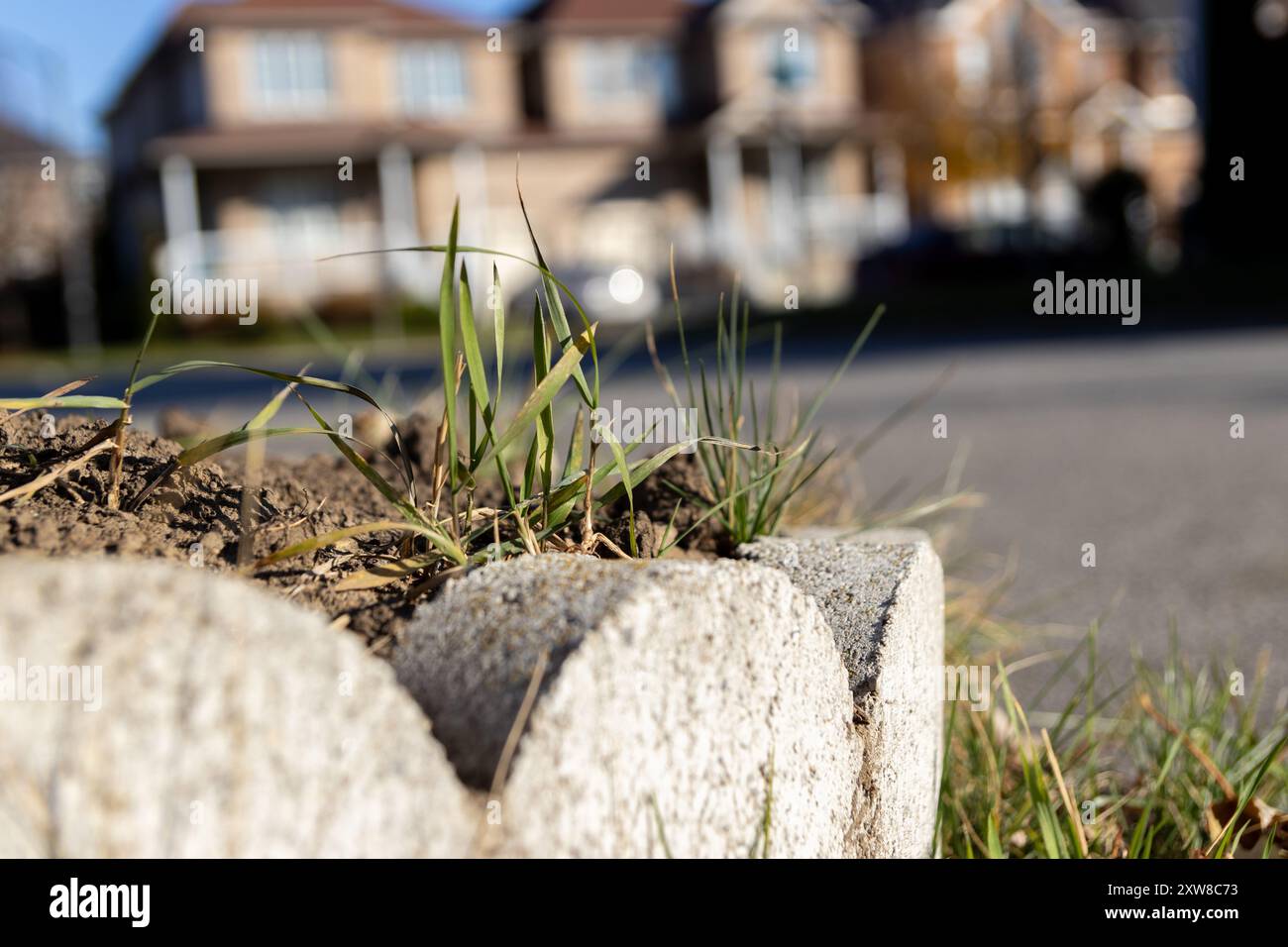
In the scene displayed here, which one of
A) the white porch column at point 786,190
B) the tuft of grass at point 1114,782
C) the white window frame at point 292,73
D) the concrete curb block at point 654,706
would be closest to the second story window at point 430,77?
the white window frame at point 292,73

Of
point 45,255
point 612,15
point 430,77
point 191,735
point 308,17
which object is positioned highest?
point 612,15

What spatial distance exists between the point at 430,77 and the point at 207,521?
3232 centimetres

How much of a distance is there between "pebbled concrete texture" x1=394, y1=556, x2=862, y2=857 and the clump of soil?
0.15 m

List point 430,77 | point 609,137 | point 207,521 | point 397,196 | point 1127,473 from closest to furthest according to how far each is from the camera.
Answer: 1. point 207,521
2. point 1127,473
3. point 397,196
4. point 430,77
5. point 609,137

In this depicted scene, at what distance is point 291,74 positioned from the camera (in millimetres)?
30219

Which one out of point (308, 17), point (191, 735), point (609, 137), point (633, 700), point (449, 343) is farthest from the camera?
point (609, 137)

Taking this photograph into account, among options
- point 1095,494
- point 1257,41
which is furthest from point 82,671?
point 1257,41

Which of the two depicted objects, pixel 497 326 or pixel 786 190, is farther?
pixel 786 190

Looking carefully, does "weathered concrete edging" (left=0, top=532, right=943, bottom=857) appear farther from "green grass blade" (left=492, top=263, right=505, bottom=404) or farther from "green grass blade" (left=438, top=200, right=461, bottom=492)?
"green grass blade" (left=492, top=263, right=505, bottom=404)

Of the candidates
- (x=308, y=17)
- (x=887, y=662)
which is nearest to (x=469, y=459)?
(x=887, y=662)

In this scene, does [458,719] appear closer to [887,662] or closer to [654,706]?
[654,706]

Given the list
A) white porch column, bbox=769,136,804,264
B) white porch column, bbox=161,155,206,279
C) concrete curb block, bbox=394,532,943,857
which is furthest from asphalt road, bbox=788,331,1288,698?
white porch column, bbox=161,155,206,279

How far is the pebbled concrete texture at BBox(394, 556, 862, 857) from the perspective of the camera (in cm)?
134
